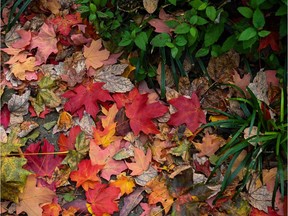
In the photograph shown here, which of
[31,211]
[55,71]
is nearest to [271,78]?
[55,71]

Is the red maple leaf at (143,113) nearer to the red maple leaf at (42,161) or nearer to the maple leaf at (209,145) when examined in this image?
the maple leaf at (209,145)

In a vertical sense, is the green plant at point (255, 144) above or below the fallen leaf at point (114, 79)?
below

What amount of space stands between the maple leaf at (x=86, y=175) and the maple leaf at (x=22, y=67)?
0.68 meters

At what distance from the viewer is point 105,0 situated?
105 inches

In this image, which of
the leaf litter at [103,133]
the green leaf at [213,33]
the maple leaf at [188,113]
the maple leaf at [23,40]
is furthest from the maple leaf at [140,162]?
the maple leaf at [23,40]

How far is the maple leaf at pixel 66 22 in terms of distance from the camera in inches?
117

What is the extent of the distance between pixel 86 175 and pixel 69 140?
23cm

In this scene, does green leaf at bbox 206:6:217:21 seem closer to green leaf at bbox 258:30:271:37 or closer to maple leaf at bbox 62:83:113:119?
green leaf at bbox 258:30:271:37

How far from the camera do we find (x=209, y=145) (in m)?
2.57

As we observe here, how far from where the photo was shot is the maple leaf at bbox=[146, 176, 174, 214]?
2.44 m

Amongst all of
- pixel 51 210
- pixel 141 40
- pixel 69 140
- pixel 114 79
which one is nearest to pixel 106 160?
pixel 69 140

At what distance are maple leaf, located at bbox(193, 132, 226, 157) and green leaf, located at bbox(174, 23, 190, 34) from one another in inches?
21.2

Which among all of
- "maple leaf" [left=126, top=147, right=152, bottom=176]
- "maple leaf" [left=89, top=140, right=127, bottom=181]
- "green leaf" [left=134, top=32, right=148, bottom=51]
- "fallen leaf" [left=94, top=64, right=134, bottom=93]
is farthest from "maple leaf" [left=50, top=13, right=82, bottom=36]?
"maple leaf" [left=126, top=147, right=152, bottom=176]

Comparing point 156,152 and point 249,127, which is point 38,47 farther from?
point 249,127
